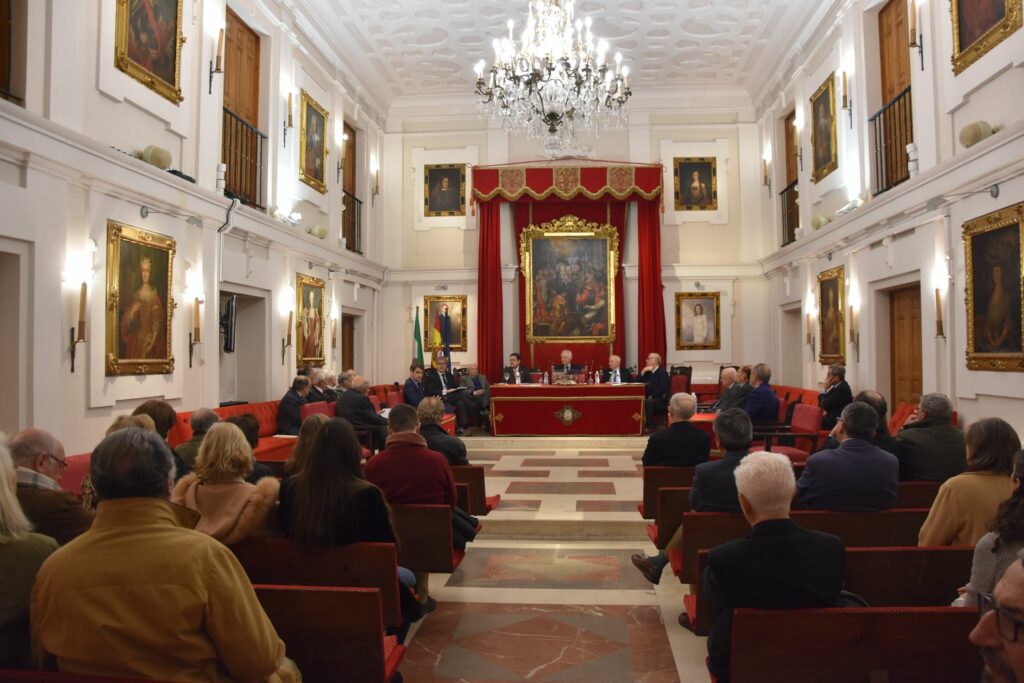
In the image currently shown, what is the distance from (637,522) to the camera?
6.36 meters

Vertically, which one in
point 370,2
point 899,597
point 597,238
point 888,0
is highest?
point 370,2

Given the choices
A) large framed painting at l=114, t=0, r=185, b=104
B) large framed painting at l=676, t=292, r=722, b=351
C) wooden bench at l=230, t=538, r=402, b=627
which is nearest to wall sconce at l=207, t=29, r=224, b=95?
large framed painting at l=114, t=0, r=185, b=104

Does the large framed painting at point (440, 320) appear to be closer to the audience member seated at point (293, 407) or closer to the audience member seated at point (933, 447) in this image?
the audience member seated at point (293, 407)

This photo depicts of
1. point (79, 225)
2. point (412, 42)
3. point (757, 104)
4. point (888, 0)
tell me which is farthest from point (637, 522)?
point (757, 104)

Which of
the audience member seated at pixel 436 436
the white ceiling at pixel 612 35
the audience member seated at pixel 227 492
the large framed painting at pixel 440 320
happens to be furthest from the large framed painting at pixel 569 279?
the audience member seated at pixel 227 492

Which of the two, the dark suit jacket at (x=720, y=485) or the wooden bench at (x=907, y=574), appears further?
the dark suit jacket at (x=720, y=485)

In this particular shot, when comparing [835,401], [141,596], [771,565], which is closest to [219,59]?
[835,401]

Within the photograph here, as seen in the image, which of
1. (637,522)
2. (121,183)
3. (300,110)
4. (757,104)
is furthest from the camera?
(757,104)

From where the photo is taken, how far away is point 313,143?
11906mm

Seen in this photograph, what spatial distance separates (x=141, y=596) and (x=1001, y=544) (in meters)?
2.52

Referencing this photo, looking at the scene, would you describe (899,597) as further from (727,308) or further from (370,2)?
(727,308)

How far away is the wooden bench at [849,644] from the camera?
222 cm

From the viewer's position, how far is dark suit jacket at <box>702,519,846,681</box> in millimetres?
2367

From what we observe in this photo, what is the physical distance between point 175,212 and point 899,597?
7.38m
